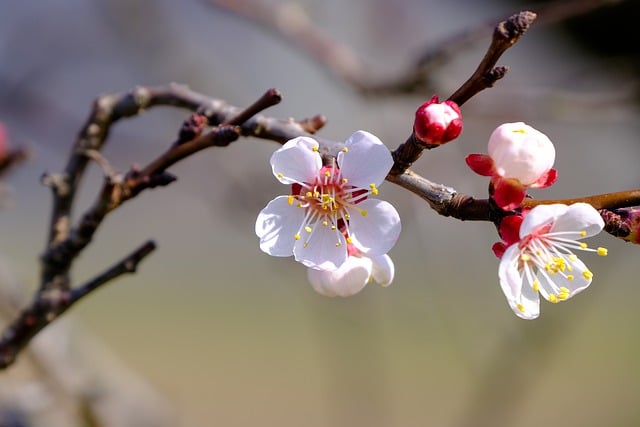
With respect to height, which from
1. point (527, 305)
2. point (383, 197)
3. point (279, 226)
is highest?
point (383, 197)

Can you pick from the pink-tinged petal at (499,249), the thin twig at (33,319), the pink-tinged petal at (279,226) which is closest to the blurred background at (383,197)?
the thin twig at (33,319)

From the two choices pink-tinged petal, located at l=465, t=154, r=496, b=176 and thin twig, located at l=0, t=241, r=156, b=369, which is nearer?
pink-tinged petal, located at l=465, t=154, r=496, b=176

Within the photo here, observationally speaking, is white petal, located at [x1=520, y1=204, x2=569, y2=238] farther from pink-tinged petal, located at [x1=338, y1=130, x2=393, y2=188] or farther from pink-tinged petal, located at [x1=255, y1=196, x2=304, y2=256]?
pink-tinged petal, located at [x1=255, y1=196, x2=304, y2=256]

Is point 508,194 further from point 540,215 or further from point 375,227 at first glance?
point 375,227

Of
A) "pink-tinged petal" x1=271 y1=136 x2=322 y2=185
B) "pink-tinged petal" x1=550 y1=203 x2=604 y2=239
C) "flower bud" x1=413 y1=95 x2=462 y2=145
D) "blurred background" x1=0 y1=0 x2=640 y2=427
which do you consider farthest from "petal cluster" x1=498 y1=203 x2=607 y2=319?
"blurred background" x1=0 y1=0 x2=640 y2=427

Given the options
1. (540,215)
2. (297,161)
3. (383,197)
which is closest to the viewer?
(540,215)

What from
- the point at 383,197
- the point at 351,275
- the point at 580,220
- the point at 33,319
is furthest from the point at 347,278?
the point at 383,197

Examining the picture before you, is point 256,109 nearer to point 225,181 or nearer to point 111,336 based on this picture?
point 225,181
